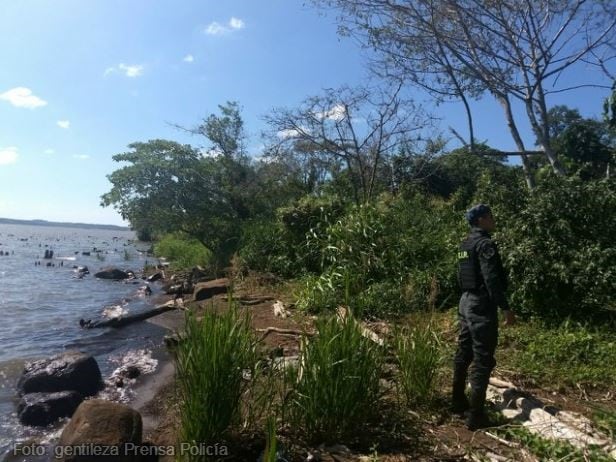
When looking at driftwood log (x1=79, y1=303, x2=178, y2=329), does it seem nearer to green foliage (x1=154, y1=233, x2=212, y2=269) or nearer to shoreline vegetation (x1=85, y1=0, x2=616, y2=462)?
shoreline vegetation (x1=85, y1=0, x2=616, y2=462)

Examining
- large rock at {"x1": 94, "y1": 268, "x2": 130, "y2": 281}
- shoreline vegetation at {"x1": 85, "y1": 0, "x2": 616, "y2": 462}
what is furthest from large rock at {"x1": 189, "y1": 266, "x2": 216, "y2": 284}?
large rock at {"x1": 94, "y1": 268, "x2": 130, "y2": 281}

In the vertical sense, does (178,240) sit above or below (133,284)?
above

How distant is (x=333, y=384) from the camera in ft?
12.7

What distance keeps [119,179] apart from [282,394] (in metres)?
17.3

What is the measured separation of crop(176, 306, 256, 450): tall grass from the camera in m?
3.50

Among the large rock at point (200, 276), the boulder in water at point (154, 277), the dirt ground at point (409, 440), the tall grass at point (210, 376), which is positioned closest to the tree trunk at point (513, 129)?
the dirt ground at point (409, 440)

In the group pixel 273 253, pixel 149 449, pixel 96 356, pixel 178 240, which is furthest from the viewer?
pixel 178 240

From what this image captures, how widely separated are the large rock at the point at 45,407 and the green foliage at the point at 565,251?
6.58 metres

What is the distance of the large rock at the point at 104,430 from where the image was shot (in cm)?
416

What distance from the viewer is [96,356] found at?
8625 mm

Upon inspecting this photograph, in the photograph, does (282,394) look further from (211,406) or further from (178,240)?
(178,240)

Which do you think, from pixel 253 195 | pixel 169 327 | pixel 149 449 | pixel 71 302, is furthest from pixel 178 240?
pixel 149 449

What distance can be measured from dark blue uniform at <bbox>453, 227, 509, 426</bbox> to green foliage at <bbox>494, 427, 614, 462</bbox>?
0.33 metres

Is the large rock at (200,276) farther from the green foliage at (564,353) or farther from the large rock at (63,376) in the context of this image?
the green foliage at (564,353)
